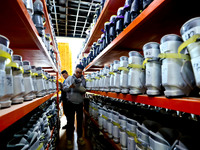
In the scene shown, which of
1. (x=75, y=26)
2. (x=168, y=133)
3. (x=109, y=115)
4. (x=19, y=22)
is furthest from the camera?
(x=75, y=26)

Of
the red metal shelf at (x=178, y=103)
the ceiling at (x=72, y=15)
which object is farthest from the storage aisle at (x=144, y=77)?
the ceiling at (x=72, y=15)

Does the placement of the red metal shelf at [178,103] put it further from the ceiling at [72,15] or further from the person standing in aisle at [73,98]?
the ceiling at [72,15]

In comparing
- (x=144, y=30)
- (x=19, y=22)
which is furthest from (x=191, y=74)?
(x=19, y=22)

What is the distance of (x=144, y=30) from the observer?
990 mm

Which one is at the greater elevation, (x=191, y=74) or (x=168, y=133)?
(x=191, y=74)

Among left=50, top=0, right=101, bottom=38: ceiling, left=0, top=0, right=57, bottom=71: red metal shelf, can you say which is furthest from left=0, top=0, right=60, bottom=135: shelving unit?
left=50, top=0, right=101, bottom=38: ceiling

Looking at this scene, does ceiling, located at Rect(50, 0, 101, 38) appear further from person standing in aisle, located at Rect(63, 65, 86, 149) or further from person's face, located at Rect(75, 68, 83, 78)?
person standing in aisle, located at Rect(63, 65, 86, 149)

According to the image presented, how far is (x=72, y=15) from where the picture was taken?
5312 millimetres

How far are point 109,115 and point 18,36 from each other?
109 centimetres

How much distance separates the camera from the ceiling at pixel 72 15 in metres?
4.69

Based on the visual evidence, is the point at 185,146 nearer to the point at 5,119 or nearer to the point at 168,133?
the point at 168,133

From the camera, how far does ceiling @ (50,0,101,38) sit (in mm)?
4688

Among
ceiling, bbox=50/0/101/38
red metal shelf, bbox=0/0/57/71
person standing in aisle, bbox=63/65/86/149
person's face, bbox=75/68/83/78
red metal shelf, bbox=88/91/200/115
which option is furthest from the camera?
ceiling, bbox=50/0/101/38

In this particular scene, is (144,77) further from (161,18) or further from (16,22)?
(16,22)
